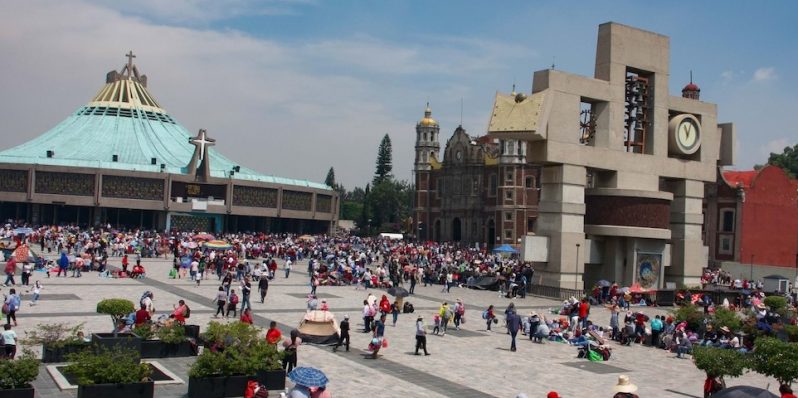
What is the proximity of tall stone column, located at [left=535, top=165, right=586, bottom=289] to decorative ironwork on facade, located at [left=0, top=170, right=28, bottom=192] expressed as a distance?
5587 centimetres

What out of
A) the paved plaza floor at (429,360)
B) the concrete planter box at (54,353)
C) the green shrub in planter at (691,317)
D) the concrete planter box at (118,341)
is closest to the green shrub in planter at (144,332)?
the concrete planter box at (118,341)

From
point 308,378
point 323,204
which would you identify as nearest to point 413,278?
point 308,378

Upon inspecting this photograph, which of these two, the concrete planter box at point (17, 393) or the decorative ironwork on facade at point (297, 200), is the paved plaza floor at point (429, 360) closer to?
the concrete planter box at point (17, 393)

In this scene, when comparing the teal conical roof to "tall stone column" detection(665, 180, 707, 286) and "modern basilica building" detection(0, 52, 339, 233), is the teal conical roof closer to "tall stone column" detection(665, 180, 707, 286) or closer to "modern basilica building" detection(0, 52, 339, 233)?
"modern basilica building" detection(0, 52, 339, 233)

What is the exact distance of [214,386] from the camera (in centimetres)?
1352

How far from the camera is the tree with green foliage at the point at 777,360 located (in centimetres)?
1541

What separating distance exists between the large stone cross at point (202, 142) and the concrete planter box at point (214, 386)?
2684 inches

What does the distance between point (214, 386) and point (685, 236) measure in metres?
30.3

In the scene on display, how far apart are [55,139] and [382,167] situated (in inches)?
2315

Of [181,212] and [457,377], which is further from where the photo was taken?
[181,212]

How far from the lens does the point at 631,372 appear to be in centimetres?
1920

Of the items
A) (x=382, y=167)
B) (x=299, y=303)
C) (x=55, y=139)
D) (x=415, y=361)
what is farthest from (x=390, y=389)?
(x=382, y=167)

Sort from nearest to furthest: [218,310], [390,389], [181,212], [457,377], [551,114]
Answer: [390,389] → [457,377] → [218,310] → [551,114] → [181,212]

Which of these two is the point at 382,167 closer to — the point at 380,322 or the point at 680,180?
the point at 680,180
